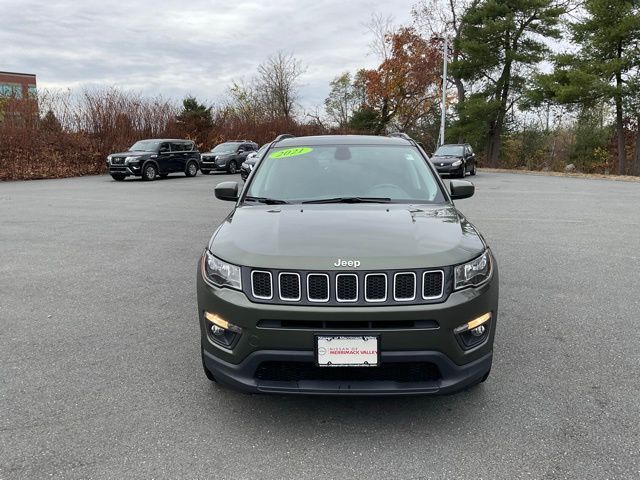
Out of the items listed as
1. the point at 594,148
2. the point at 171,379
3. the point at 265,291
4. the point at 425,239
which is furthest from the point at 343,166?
the point at 594,148

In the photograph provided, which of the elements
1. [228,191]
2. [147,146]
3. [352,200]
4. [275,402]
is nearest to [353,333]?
[275,402]

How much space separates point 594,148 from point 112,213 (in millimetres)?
35213

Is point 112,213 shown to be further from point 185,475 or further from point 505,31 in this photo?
point 505,31

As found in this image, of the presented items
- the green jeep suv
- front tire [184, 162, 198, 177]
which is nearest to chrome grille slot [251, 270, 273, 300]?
the green jeep suv

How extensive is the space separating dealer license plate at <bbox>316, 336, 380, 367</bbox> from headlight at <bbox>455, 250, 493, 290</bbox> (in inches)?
23.1

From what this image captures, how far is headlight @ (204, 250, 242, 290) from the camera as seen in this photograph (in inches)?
108

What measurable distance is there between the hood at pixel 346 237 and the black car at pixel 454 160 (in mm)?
19309

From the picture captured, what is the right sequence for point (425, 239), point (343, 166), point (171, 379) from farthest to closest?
point (343, 166), point (171, 379), point (425, 239)

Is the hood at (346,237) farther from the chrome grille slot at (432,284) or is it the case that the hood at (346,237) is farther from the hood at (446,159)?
the hood at (446,159)

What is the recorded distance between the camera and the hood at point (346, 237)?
8.76 feet

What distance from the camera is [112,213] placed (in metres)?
11.9

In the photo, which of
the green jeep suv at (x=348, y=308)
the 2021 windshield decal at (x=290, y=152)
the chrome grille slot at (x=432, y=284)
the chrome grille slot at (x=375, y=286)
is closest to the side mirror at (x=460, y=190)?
the 2021 windshield decal at (x=290, y=152)

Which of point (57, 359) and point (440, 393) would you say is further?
point (57, 359)

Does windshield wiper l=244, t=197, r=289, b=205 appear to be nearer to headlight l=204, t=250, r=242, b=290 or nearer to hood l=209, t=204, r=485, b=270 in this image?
hood l=209, t=204, r=485, b=270
